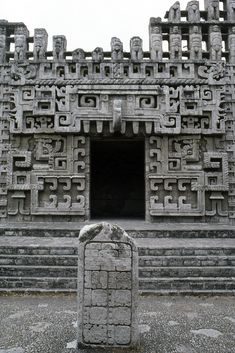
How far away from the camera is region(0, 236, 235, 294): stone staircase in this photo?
5.83 metres

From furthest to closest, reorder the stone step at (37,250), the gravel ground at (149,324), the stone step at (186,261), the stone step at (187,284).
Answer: the stone step at (37,250)
the stone step at (186,261)
the stone step at (187,284)
the gravel ground at (149,324)

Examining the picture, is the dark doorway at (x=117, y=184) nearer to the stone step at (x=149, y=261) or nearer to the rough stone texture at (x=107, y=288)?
the stone step at (x=149, y=261)

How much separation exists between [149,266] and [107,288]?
2.71 meters

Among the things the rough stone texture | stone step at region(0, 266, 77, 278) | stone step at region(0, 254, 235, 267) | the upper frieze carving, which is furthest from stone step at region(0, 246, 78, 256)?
the upper frieze carving

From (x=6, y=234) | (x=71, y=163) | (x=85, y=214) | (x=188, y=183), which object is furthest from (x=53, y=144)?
(x=188, y=183)

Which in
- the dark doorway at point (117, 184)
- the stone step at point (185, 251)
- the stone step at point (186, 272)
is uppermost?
the dark doorway at point (117, 184)

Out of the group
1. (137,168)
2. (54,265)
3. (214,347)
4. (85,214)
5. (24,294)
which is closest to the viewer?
(214,347)

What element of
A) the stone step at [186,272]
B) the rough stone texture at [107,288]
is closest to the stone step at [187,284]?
the stone step at [186,272]

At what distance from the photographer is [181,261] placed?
6328 mm

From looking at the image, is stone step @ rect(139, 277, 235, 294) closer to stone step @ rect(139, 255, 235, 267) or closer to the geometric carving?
stone step @ rect(139, 255, 235, 267)

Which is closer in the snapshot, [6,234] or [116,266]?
[116,266]

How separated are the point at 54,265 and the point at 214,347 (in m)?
3.52

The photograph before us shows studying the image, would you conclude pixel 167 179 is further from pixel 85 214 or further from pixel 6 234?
pixel 6 234

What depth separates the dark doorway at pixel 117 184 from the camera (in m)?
13.0
